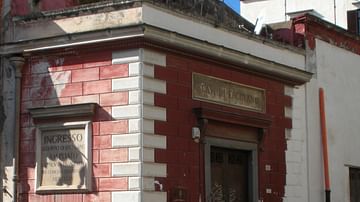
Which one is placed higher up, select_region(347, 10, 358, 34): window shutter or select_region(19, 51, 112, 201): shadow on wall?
select_region(347, 10, 358, 34): window shutter

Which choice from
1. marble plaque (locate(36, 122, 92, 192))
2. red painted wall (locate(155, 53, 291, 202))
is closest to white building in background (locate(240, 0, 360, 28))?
red painted wall (locate(155, 53, 291, 202))

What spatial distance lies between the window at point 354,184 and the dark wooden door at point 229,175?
470 cm

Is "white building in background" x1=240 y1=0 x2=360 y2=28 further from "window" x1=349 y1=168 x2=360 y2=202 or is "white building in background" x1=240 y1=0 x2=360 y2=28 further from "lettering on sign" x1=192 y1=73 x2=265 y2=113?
"lettering on sign" x1=192 y1=73 x2=265 y2=113

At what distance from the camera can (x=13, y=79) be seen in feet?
43.1

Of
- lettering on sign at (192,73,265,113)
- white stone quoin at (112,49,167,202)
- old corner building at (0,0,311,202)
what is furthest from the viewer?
lettering on sign at (192,73,265,113)

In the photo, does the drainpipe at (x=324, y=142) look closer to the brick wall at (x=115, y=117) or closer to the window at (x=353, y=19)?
the brick wall at (x=115, y=117)

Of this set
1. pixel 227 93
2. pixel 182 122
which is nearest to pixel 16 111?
pixel 182 122

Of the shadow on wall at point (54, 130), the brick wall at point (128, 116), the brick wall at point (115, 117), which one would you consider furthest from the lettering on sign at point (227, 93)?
the shadow on wall at point (54, 130)

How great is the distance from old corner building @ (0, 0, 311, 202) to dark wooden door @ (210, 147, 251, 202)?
36mm

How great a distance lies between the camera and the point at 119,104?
12148 mm

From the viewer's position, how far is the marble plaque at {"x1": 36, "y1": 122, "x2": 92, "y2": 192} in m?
12.3

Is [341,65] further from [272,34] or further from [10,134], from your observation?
[10,134]

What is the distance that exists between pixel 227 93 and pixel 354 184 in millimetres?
6171

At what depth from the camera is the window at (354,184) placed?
1830cm
